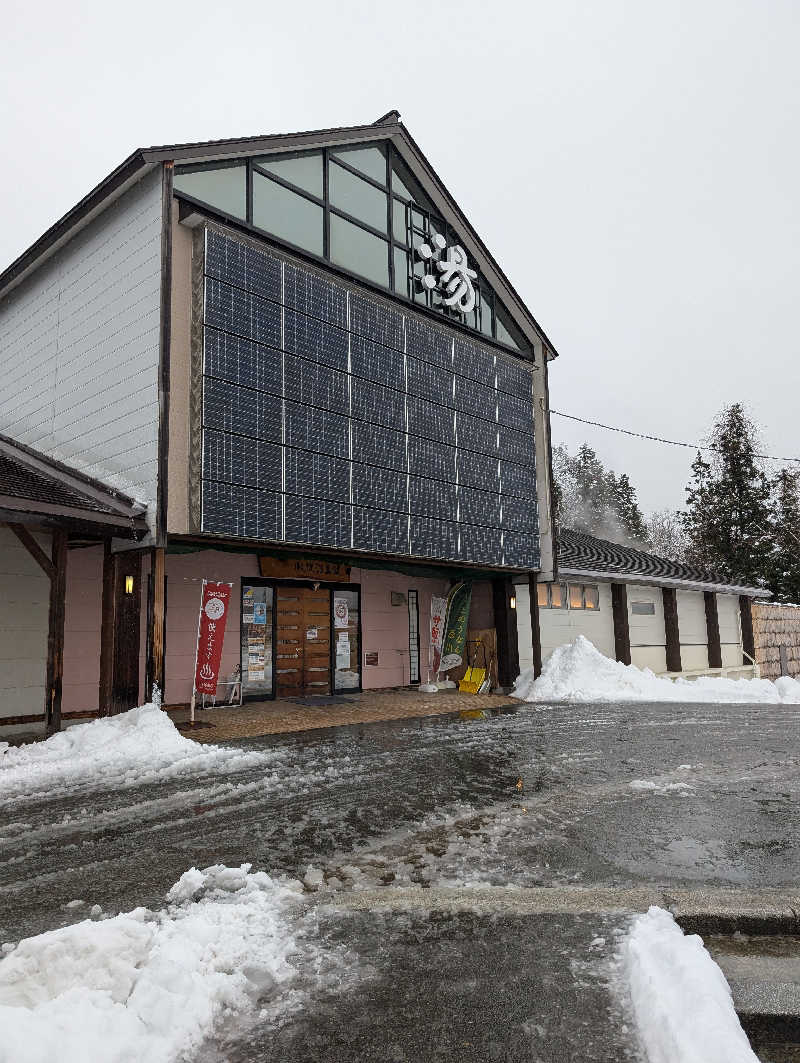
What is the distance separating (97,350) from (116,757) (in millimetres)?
7106

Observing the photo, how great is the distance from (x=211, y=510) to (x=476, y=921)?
7502 mm

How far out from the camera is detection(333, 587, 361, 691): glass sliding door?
613 inches

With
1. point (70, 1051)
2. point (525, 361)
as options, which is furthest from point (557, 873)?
point (525, 361)

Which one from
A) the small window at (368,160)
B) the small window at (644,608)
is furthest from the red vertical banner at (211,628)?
the small window at (644,608)

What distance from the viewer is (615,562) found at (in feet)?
69.5

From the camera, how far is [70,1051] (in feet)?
7.52

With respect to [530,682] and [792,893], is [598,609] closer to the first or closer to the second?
[530,682]

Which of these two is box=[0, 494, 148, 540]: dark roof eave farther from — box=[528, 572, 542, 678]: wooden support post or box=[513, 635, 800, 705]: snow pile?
box=[528, 572, 542, 678]: wooden support post

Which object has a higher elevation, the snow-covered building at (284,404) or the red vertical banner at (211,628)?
the snow-covered building at (284,404)

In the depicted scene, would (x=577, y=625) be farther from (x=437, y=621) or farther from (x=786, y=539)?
(x=786, y=539)

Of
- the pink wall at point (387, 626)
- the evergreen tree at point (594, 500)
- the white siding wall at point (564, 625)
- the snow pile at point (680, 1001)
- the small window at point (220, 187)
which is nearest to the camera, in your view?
the snow pile at point (680, 1001)

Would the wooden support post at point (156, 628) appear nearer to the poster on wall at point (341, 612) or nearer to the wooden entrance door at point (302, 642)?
the wooden entrance door at point (302, 642)

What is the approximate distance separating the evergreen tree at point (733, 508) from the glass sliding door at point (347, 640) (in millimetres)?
21189

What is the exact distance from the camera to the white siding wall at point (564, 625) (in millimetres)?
17375
